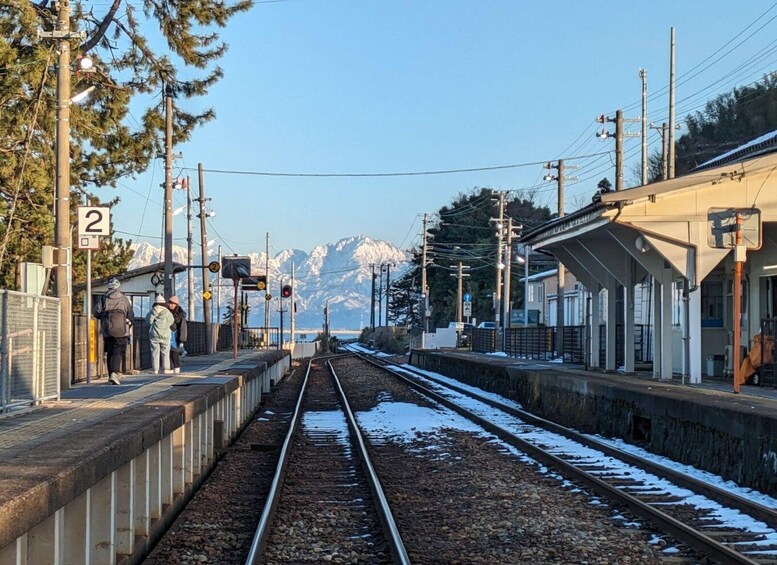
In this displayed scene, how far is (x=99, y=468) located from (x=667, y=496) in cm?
623

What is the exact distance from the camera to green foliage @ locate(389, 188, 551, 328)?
82.8m

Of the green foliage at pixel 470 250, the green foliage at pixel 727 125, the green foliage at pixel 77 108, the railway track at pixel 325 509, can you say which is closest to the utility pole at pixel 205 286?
the green foliage at pixel 77 108

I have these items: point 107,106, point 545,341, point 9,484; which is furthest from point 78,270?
point 9,484

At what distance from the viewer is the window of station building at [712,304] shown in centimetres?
2167

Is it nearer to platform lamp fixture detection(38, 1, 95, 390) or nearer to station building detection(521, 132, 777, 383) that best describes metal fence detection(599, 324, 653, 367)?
station building detection(521, 132, 777, 383)

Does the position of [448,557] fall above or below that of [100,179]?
below

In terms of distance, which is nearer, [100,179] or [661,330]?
[661,330]

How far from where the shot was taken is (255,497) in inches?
439

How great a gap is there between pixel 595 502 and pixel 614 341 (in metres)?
14.0

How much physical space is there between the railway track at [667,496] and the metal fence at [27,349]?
20.2 ft

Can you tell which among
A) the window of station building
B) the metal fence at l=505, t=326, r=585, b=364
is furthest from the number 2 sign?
the metal fence at l=505, t=326, r=585, b=364

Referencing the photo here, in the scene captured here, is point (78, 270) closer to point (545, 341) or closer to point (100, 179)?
point (100, 179)

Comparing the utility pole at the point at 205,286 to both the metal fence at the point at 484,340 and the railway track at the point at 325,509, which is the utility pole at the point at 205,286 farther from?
the railway track at the point at 325,509

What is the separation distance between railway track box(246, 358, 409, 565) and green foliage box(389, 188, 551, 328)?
65838mm
